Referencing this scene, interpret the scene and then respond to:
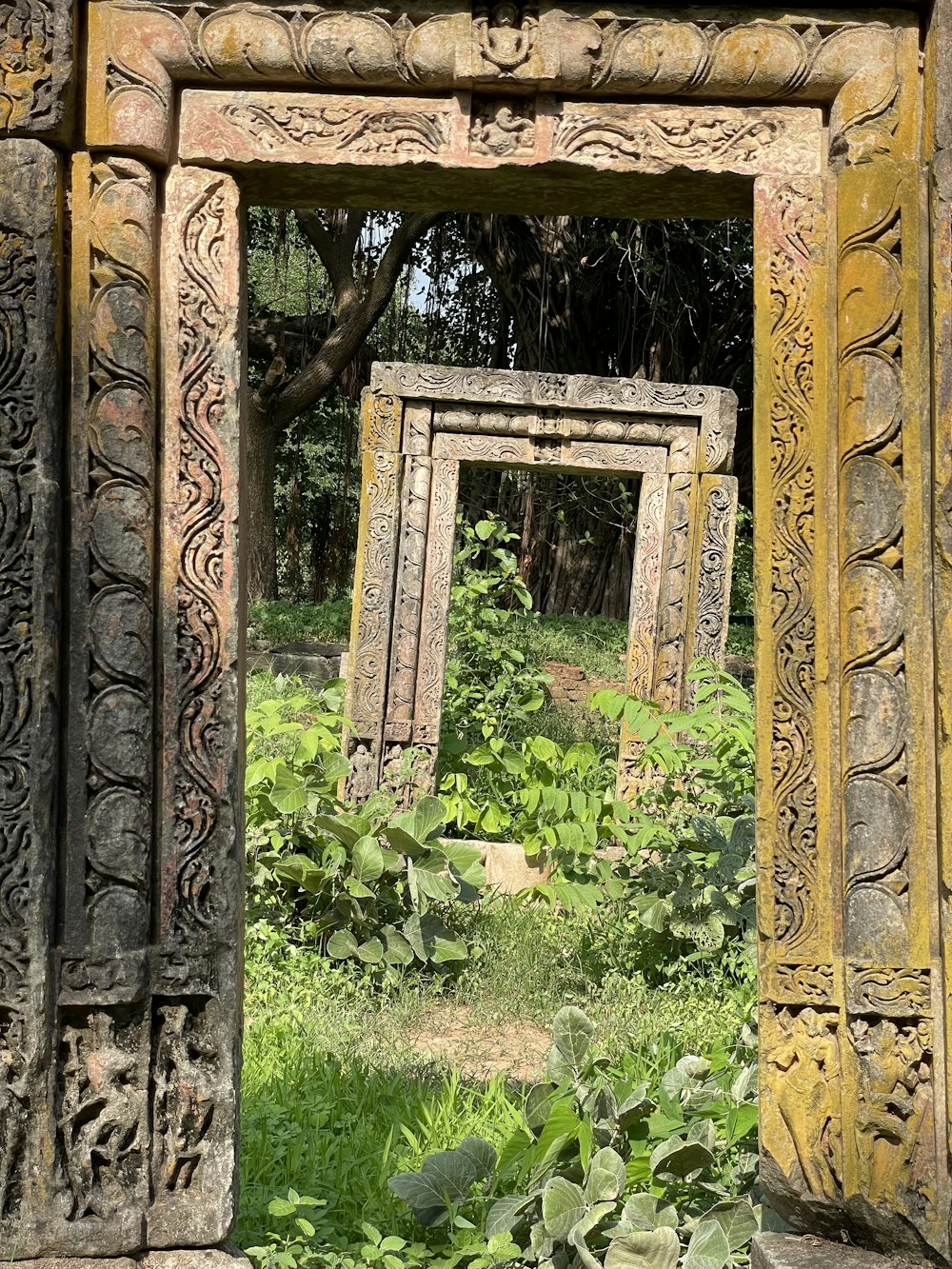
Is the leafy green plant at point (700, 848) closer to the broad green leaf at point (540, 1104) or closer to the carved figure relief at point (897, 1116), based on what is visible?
the broad green leaf at point (540, 1104)

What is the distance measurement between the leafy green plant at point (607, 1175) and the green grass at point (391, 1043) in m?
0.26

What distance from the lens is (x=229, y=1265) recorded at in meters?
2.57

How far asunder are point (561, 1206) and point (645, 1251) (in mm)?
211

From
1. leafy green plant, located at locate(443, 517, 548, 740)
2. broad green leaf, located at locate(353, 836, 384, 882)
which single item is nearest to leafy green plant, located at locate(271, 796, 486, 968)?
broad green leaf, located at locate(353, 836, 384, 882)

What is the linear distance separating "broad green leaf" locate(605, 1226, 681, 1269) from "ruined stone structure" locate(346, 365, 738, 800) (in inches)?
173

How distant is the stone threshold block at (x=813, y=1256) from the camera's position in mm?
2525

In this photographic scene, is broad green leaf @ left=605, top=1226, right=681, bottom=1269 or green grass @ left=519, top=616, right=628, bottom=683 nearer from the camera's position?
broad green leaf @ left=605, top=1226, right=681, bottom=1269

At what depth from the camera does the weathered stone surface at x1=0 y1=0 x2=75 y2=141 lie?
8.15ft

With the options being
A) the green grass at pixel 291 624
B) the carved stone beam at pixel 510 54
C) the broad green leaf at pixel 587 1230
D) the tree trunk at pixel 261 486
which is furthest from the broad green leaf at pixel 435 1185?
the tree trunk at pixel 261 486

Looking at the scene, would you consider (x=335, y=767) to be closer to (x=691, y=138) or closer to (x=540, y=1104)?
(x=540, y=1104)

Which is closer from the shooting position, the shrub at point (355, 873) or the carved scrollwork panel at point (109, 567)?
the carved scrollwork panel at point (109, 567)

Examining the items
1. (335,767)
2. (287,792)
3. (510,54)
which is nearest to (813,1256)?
(510,54)

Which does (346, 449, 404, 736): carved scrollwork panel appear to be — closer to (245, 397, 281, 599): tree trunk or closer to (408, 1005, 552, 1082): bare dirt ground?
(408, 1005, 552, 1082): bare dirt ground

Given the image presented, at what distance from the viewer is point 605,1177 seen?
9.54 ft
